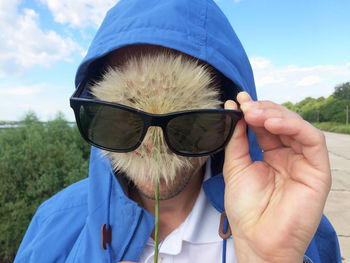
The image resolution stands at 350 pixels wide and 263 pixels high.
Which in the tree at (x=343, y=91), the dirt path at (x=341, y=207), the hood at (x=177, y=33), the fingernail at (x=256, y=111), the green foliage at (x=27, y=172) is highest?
the tree at (x=343, y=91)

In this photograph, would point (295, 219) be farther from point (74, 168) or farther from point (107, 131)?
point (74, 168)

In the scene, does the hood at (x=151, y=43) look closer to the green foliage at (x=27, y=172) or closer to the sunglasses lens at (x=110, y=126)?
the sunglasses lens at (x=110, y=126)

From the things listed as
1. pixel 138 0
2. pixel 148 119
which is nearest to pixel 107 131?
pixel 148 119

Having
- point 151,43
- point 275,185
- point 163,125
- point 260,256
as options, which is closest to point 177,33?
point 151,43

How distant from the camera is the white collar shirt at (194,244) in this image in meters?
1.00

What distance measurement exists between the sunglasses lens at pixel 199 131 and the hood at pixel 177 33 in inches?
8.8

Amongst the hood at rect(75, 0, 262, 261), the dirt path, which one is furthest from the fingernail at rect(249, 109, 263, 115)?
the dirt path

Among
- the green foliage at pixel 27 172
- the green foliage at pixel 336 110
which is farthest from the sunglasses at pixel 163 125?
the green foliage at pixel 336 110

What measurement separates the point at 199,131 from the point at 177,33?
382 mm

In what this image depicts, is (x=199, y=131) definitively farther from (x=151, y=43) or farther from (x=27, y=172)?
(x=27, y=172)

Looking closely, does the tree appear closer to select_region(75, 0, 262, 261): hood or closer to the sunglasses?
select_region(75, 0, 262, 261): hood

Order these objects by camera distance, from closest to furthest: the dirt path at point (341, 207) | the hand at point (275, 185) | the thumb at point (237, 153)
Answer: the hand at point (275, 185)
the thumb at point (237, 153)
the dirt path at point (341, 207)

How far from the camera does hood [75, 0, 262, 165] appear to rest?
0.87 m

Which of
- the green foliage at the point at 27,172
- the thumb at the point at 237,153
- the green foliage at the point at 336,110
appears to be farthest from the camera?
the green foliage at the point at 336,110
